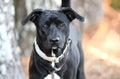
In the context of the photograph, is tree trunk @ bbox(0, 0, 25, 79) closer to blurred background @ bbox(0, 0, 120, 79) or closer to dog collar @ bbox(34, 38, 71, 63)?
blurred background @ bbox(0, 0, 120, 79)

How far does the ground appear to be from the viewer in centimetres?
1063

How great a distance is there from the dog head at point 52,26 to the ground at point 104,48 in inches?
137

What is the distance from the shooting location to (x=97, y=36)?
42.5 ft

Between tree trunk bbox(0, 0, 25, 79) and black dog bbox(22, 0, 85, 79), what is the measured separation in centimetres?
106

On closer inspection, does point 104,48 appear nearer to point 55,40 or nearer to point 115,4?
point 115,4

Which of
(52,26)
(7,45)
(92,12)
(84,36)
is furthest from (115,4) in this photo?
(52,26)

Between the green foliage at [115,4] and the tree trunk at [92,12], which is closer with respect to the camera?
the tree trunk at [92,12]

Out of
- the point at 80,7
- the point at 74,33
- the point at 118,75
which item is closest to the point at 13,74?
the point at 74,33

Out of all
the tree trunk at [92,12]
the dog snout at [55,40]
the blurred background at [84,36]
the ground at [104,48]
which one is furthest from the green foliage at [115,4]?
the dog snout at [55,40]

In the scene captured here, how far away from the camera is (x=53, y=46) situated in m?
6.45

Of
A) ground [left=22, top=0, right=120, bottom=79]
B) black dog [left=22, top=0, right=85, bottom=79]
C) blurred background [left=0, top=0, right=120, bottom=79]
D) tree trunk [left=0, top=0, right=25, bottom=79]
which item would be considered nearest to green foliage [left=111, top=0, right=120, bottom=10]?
blurred background [left=0, top=0, right=120, bottom=79]

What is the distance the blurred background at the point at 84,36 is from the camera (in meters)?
7.87

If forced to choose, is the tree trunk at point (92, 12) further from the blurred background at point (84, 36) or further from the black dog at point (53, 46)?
the black dog at point (53, 46)

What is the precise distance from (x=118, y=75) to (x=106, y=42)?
7.51 ft
